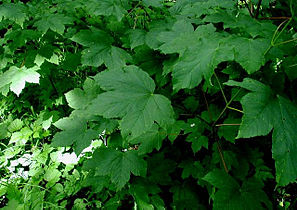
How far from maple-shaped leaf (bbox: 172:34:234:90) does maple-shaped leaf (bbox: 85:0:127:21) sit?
719 mm

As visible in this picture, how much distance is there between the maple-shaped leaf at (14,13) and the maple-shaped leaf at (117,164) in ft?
4.02

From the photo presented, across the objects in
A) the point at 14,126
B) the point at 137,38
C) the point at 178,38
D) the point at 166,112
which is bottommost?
the point at 14,126

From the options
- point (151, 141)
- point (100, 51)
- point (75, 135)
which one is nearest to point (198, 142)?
point (151, 141)

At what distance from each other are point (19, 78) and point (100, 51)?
88 cm

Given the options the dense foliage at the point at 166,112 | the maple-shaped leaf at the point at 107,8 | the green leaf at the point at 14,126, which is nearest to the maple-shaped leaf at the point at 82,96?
the dense foliage at the point at 166,112

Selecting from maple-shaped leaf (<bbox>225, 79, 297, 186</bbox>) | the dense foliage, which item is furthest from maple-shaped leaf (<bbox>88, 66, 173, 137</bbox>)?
maple-shaped leaf (<bbox>225, 79, 297, 186</bbox>)

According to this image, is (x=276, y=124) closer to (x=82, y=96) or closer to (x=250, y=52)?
(x=250, y=52)

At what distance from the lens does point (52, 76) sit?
2.69 m

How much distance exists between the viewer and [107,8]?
162cm

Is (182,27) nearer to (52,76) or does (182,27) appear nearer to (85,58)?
(85,58)

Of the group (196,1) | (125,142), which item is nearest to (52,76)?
(125,142)

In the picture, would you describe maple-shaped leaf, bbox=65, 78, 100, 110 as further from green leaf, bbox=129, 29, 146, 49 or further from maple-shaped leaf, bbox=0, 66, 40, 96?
maple-shaped leaf, bbox=0, 66, 40, 96

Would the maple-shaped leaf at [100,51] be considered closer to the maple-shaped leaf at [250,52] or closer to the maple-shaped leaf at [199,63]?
the maple-shaped leaf at [199,63]

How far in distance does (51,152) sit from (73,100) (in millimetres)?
906
